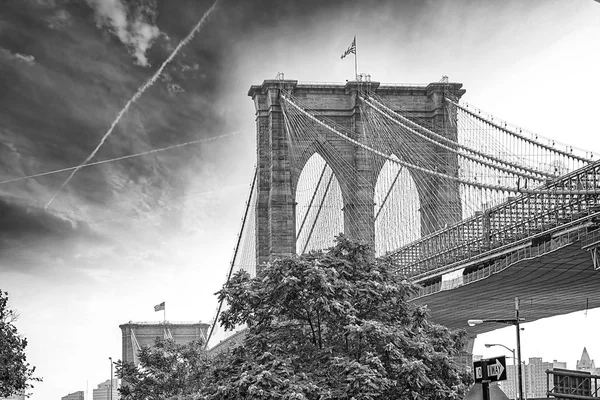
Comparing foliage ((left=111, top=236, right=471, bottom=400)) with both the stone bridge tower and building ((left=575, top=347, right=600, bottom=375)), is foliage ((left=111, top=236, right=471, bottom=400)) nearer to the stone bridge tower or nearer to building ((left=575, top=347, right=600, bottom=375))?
the stone bridge tower

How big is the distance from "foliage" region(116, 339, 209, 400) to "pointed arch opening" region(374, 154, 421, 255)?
66.2 feet

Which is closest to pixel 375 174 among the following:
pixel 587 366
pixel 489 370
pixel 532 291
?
pixel 532 291

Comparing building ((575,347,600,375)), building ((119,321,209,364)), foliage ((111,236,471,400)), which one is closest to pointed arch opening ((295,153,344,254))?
building ((575,347,600,375))

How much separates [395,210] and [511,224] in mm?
23031

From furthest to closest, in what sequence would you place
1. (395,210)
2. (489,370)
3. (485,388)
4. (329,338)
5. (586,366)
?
(586,366) < (395,210) < (329,338) < (489,370) < (485,388)

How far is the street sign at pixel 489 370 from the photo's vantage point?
14.5 m

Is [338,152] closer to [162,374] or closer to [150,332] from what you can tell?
[162,374]

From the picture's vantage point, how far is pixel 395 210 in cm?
8194

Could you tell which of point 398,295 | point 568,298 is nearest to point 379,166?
point 568,298

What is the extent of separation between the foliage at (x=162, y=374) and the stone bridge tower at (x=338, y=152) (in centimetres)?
1938

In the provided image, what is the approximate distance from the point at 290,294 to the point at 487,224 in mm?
29784

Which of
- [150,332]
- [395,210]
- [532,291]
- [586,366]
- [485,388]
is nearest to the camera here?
[485,388]

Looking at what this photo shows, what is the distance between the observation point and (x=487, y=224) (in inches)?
2418

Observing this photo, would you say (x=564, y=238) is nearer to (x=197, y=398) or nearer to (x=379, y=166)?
(x=197, y=398)
